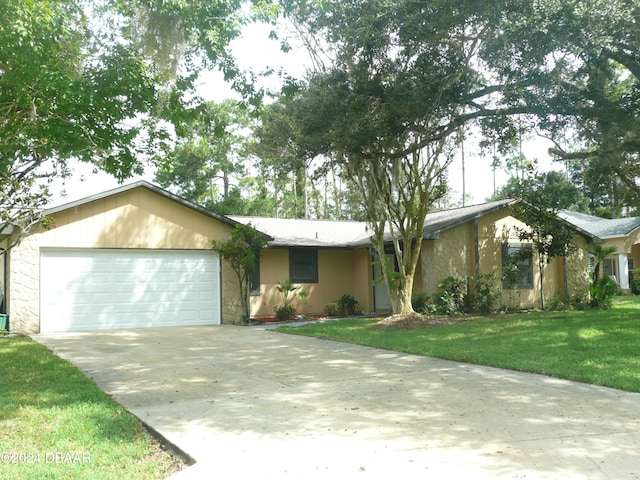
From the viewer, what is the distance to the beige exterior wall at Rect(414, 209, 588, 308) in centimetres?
1664

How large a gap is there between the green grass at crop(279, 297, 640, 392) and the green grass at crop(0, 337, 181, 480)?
526cm

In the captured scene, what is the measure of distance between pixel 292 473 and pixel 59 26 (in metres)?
6.76

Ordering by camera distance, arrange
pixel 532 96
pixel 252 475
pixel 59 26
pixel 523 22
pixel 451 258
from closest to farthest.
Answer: pixel 252 475 → pixel 59 26 → pixel 523 22 → pixel 532 96 → pixel 451 258

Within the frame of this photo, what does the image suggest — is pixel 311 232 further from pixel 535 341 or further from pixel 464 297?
pixel 535 341

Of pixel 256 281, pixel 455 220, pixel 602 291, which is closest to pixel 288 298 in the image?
pixel 256 281

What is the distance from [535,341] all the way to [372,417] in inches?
237

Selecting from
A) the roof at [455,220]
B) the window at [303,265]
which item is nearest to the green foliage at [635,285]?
the roof at [455,220]

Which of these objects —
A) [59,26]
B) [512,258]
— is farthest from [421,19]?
[512,258]

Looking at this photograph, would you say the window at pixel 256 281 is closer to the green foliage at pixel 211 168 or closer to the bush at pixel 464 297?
the bush at pixel 464 297

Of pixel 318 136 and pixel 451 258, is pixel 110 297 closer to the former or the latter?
pixel 318 136

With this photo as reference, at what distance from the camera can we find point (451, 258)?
16922mm

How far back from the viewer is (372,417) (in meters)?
5.16

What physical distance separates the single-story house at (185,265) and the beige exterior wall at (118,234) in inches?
1.0

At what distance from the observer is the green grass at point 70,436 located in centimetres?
386
